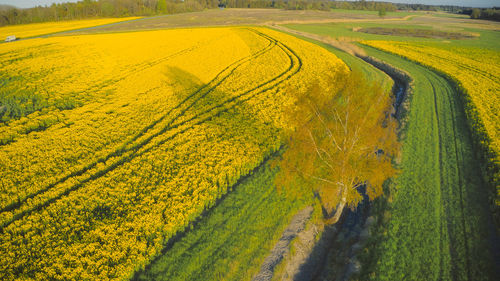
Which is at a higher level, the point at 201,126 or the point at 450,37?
the point at 450,37

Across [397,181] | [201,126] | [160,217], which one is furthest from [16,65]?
[397,181]

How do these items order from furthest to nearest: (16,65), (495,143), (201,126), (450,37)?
(450,37) → (16,65) → (201,126) → (495,143)

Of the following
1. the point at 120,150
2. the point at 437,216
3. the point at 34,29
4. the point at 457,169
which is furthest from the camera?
the point at 34,29

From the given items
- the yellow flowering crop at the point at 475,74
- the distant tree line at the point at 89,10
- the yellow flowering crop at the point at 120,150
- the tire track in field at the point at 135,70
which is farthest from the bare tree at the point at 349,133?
the distant tree line at the point at 89,10

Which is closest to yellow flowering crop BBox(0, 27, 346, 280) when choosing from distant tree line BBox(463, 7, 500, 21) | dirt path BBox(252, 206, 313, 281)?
dirt path BBox(252, 206, 313, 281)

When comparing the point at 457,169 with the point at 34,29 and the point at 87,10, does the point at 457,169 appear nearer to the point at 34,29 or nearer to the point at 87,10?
the point at 34,29

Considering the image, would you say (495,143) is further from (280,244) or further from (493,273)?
(280,244)

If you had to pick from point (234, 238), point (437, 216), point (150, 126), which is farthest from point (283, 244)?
point (150, 126)
